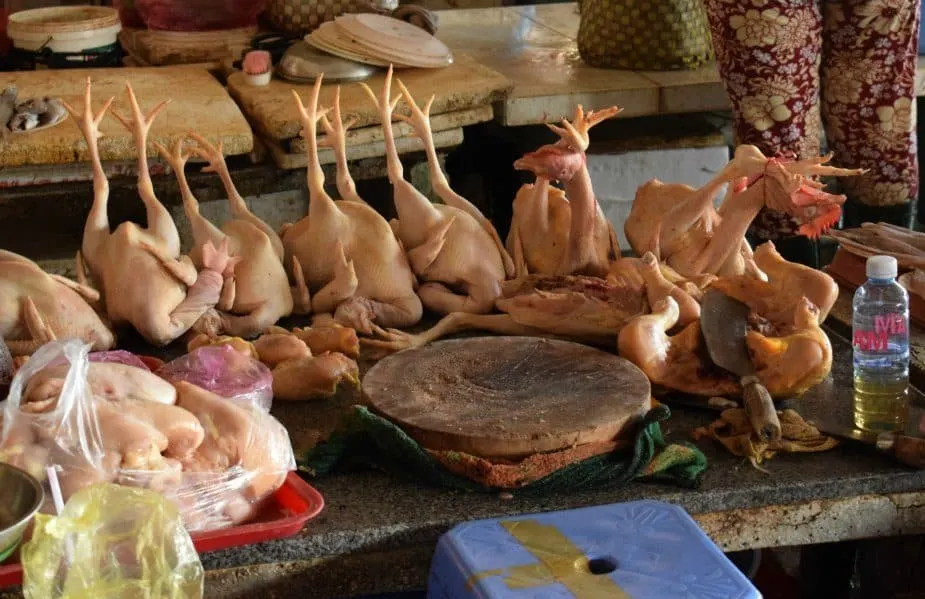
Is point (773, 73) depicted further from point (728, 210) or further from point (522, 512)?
point (522, 512)

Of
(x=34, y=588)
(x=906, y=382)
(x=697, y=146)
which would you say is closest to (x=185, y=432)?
(x=34, y=588)

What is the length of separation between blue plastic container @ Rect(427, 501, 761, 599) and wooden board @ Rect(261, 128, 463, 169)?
210 centimetres

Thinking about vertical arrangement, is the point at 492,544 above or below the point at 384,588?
above

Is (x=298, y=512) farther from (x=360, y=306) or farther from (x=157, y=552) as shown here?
(x=360, y=306)

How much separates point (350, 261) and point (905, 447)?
127 cm

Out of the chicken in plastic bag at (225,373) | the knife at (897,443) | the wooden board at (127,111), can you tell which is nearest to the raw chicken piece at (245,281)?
the chicken in plastic bag at (225,373)

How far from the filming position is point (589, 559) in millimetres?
1873

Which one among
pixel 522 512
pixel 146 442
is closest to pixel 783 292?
pixel 522 512

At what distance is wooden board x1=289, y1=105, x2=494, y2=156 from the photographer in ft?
12.6

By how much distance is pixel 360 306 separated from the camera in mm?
2762

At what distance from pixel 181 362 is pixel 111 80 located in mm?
2239

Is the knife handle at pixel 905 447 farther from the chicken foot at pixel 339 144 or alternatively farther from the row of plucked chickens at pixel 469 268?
the chicken foot at pixel 339 144

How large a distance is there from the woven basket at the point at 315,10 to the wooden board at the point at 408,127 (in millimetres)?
859

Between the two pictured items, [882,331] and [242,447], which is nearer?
[242,447]
